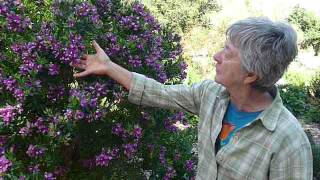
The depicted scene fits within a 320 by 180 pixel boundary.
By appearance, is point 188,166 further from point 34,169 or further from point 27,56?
point 27,56

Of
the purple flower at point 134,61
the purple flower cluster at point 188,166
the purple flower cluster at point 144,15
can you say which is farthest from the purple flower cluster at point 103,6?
the purple flower cluster at point 188,166

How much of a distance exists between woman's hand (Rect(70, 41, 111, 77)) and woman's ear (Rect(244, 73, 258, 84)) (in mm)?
773

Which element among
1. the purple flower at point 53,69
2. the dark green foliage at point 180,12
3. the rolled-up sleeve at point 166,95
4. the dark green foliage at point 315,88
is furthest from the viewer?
the dark green foliage at point 180,12

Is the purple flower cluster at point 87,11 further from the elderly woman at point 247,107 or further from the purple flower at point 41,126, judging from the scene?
the purple flower at point 41,126

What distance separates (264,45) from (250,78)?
0.21 metres

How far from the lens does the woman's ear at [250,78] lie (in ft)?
7.93

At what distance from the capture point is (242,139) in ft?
8.14

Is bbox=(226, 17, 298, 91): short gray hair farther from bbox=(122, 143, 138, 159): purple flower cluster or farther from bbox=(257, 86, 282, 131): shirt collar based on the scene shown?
bbox=(122, 143, 138, 159): purple flower cluster

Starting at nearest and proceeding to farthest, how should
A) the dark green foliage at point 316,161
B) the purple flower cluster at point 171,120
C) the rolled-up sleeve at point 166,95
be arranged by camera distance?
the rolled-up sleeve at point 166,95 → the purple flower cluster at point 171,120 → the dark green foliage at point 316,161

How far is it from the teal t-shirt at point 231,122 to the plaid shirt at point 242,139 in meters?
0.03

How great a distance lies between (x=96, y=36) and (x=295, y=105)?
906cm

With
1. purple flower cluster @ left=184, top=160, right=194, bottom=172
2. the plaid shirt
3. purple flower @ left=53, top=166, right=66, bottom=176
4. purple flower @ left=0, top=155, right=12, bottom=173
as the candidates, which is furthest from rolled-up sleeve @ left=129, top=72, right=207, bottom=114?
purple flower cluster @ left=184, top=160, right=194, bottom=172

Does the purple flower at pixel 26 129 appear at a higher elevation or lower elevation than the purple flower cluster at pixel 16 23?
lower

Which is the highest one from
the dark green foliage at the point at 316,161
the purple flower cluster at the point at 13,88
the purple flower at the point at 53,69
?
the purple flower at the point at 53,69
